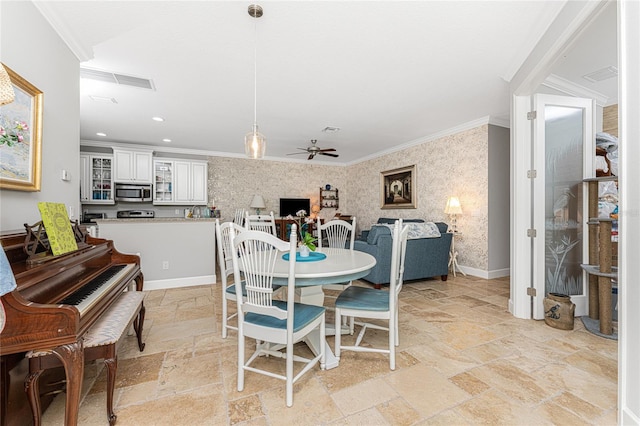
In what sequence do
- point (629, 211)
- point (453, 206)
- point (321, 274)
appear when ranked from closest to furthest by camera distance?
point (629, 211) → point (321, 274) → point (453, 206)

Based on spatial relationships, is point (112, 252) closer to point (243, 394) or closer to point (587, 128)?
point (243, 394)

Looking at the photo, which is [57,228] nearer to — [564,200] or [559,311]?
[559,311]

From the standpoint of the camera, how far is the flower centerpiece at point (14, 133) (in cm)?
153

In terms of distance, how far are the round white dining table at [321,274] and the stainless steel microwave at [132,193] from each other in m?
5.35

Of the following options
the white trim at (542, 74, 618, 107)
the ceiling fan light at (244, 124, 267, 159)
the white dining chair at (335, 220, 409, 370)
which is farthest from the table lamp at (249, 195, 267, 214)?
the white trim at (542, 74, 618, 107)

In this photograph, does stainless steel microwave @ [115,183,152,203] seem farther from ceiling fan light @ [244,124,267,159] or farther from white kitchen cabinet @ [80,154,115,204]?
ceiling fan light @ [244,124,267,159]

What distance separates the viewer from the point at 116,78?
10.2ft

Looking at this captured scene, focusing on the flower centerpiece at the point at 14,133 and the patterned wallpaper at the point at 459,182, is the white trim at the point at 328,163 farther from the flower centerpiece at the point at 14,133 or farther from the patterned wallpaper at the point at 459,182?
the flower centerpiece at the point at 14,133

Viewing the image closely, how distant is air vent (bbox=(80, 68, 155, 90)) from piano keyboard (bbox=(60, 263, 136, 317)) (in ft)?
7.37

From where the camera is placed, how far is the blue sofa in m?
3.76

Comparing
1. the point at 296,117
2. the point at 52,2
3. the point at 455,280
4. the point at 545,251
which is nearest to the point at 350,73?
the point at 296,117

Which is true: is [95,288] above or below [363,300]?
above

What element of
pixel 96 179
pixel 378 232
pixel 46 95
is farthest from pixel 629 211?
pixel 96 179

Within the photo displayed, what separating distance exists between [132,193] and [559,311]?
7258 mm
